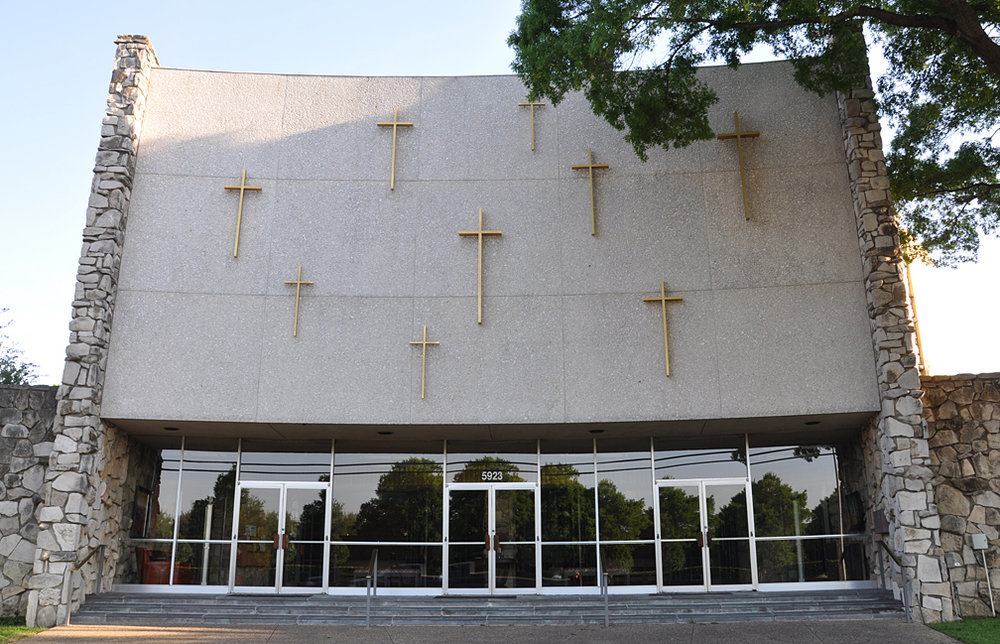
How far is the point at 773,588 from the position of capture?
12.9 m

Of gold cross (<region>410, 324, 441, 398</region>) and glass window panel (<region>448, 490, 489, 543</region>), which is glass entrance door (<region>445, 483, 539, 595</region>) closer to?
glass window panel (<region>448, 490, 489, 543</region>)

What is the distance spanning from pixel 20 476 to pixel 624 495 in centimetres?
965

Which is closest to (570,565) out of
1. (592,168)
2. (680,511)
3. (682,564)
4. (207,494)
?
(682,564)

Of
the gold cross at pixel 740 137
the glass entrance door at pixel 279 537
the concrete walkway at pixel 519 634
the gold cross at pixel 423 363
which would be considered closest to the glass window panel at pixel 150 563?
the glass entrance door at pixel 279 537

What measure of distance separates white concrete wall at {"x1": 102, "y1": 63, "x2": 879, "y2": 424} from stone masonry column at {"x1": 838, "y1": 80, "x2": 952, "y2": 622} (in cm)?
28

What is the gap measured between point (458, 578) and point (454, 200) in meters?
6.32

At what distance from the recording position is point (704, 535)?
43.2ft

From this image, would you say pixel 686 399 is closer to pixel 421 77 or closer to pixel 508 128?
pixel 508 128

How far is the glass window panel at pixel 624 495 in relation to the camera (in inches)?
528

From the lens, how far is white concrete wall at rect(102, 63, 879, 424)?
12227mm

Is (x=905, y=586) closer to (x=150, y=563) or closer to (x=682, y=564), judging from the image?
(x=682, y=564)

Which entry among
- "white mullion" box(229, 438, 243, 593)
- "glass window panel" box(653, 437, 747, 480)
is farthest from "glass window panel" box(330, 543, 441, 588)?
"glass window panel" box(653, 437, 747, 480)

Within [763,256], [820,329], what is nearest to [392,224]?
[763,256]

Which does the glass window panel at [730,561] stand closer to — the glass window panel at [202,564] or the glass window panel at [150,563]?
the glass window panel at [202,564]
